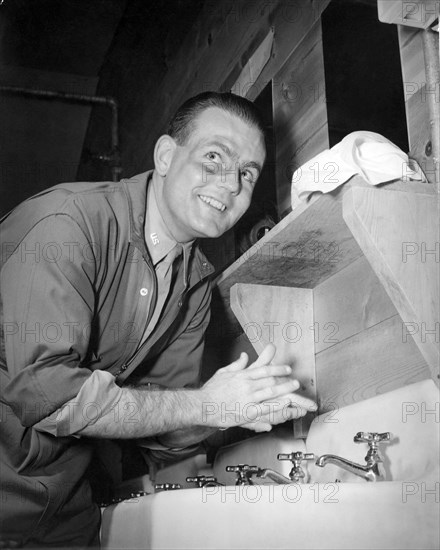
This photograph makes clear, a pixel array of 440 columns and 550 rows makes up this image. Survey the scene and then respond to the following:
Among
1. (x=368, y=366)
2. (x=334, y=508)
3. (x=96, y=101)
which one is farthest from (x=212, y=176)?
(x=96, y=101)

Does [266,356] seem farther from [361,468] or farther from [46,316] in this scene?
[46,316]

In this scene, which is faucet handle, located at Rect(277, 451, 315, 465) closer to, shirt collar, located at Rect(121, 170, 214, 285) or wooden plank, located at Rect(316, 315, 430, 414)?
wooden plank, located at Rect(316, 315, 430, 414)

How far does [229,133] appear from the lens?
142 cm

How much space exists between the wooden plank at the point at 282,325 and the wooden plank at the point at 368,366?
0.11ft

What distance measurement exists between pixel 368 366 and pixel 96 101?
202cm

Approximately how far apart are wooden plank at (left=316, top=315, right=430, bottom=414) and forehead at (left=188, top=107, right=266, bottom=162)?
44 cm

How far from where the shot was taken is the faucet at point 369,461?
1.06 meters

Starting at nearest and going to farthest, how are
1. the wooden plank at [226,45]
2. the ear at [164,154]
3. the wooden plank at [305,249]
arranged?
1. the wooden plank at [305,249]
2. the ear at [164,154]
3. the wooden plank at [226,45]

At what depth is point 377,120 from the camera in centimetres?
185

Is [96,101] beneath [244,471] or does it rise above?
above

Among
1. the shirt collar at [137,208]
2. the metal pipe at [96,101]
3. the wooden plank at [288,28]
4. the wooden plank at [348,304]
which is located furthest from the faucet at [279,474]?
the metal pipe at [96,101]

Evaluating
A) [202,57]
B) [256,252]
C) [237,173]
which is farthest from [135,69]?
[256,252]

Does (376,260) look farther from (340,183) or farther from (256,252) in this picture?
(256,252)

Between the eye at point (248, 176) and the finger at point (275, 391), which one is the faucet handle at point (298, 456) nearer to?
the finger at point (275, 391)
